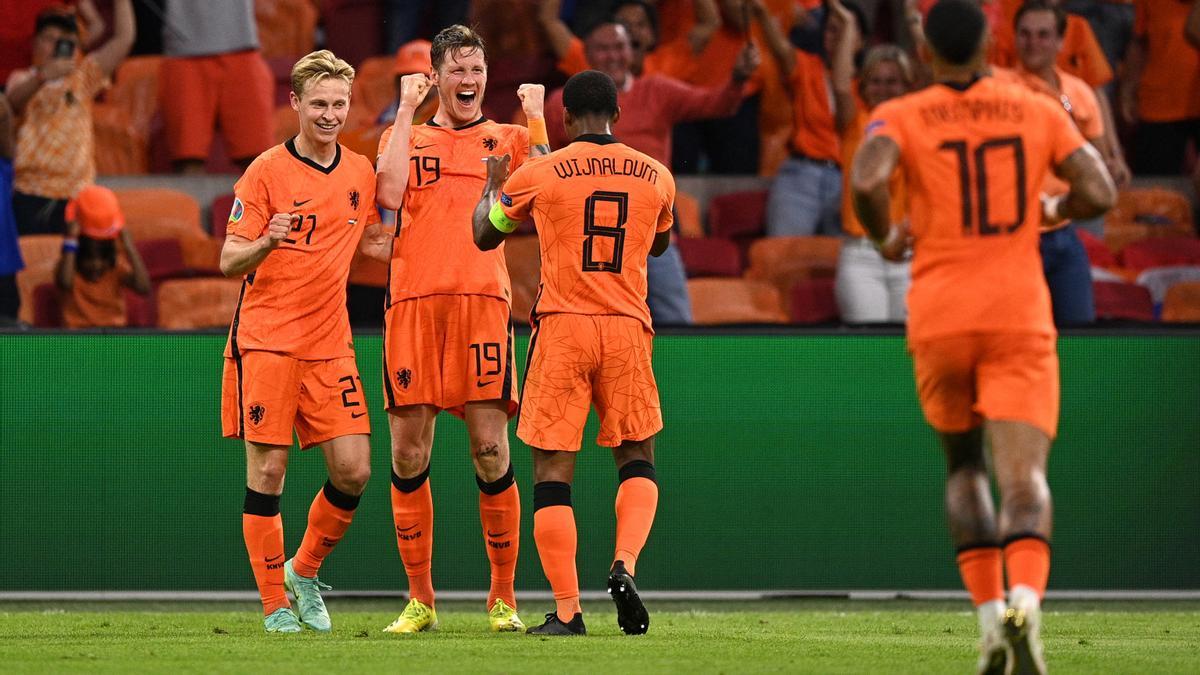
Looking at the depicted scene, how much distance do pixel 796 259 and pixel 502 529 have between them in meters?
4.66

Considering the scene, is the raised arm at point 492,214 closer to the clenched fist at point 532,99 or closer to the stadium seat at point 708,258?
the clenched fist at point 532,99

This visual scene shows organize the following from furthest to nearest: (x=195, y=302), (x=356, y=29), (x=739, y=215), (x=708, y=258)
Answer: (x=356, y=29) → (x=739, y=215) → (x=708, y=258) → (x=195, y=302)

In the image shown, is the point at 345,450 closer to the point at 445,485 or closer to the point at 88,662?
the point at 88,662

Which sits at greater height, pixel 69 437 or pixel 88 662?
pixel 69 437

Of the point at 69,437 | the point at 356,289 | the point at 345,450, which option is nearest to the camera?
the point at 345,450

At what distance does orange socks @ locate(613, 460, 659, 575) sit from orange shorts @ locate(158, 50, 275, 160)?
601 centimetres

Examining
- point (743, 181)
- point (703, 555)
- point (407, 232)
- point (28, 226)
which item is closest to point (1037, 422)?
point (407, 232)

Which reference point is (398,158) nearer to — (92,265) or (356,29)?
(92,265)

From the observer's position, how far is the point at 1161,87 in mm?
13391

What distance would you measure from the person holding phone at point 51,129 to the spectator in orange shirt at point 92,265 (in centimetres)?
110

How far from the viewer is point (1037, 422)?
215 inches

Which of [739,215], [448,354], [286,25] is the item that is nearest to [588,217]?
[448,354]

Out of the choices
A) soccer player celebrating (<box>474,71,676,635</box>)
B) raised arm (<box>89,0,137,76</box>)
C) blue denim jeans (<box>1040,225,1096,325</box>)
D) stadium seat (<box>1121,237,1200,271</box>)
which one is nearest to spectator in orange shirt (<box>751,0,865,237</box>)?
blue denim jeans (<box>1040,225,1096,325</box>)

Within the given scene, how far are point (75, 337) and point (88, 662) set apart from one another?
13.0 feet
